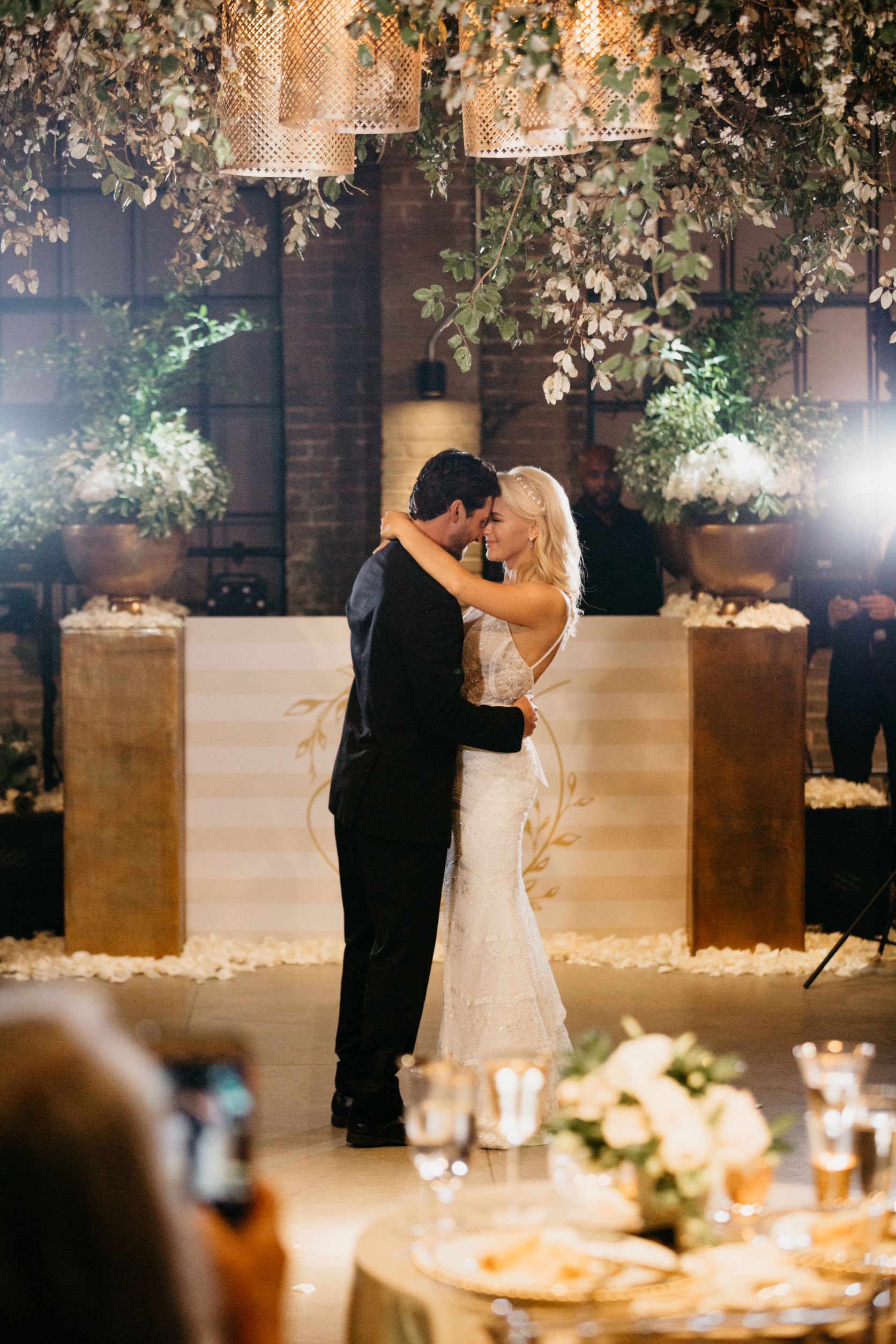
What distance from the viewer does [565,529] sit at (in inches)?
145

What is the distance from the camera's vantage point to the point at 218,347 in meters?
7.71

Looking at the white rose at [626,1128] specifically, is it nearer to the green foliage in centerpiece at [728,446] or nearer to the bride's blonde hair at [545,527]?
the bride's blonde hair at [545,527]

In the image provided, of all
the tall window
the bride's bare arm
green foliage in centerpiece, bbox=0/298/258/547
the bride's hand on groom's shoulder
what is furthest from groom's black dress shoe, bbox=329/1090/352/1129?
the tall window

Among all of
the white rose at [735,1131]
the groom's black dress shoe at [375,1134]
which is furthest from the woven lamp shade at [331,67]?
the groom's black dress shoe at [375,1134]

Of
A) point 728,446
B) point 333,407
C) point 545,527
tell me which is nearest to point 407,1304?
point 545,527

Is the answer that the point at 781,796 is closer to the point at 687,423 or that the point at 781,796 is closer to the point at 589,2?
the point at 687,423

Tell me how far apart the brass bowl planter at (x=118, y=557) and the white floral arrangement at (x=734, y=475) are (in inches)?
78.6

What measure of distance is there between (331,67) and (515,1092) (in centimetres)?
182

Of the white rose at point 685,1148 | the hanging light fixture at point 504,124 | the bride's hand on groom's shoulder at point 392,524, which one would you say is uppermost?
the hanging light fixture at point 504,124

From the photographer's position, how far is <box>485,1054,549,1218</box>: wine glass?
174 cm

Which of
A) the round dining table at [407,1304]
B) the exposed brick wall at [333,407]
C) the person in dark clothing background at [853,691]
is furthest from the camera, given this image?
the exposed brick wall at [333,407]

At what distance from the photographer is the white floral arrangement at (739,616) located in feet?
18.4

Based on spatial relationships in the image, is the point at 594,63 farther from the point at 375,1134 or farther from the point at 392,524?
the point at 375,1134

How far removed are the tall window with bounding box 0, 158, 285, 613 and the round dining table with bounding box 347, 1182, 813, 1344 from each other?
612 cm
